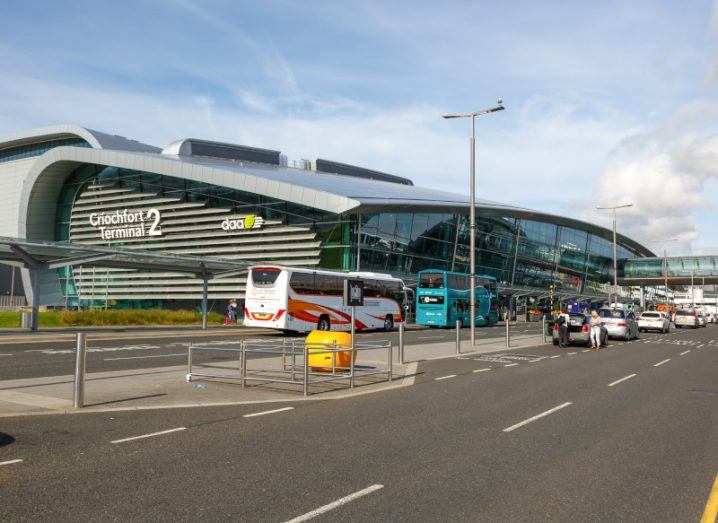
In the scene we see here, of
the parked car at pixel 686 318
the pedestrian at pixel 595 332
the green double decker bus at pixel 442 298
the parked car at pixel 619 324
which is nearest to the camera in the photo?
the pedestrian at pixel 595 332

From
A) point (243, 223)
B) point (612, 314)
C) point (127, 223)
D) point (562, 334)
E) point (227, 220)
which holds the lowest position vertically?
point (562, 334)

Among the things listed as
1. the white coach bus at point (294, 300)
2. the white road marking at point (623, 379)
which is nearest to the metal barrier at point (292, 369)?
the white road marking at point (623, 379)

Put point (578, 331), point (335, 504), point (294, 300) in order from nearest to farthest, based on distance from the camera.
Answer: point (335, 504), point (578, 331), point (294, 300)

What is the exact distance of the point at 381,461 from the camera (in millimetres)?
7004

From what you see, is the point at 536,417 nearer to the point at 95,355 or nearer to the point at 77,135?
the point at 95,355

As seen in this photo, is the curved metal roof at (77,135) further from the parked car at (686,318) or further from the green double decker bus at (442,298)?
the parked car at (686,318)

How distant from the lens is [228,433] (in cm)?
844

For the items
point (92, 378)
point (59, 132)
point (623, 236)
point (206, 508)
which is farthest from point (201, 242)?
point (623, 236)

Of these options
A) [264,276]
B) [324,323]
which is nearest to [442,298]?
[324,323]

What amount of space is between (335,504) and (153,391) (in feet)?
24.5

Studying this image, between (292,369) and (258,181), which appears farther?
(258,181)

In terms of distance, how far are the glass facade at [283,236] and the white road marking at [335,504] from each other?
47.3 m

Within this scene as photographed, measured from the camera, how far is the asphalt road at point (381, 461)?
5.38m

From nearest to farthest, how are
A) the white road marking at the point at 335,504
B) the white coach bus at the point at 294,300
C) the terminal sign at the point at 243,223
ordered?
the white road marking at the point at 335,504 → the white coach bus at the point at 294,300 → the terminal sign at the point at 243,223
